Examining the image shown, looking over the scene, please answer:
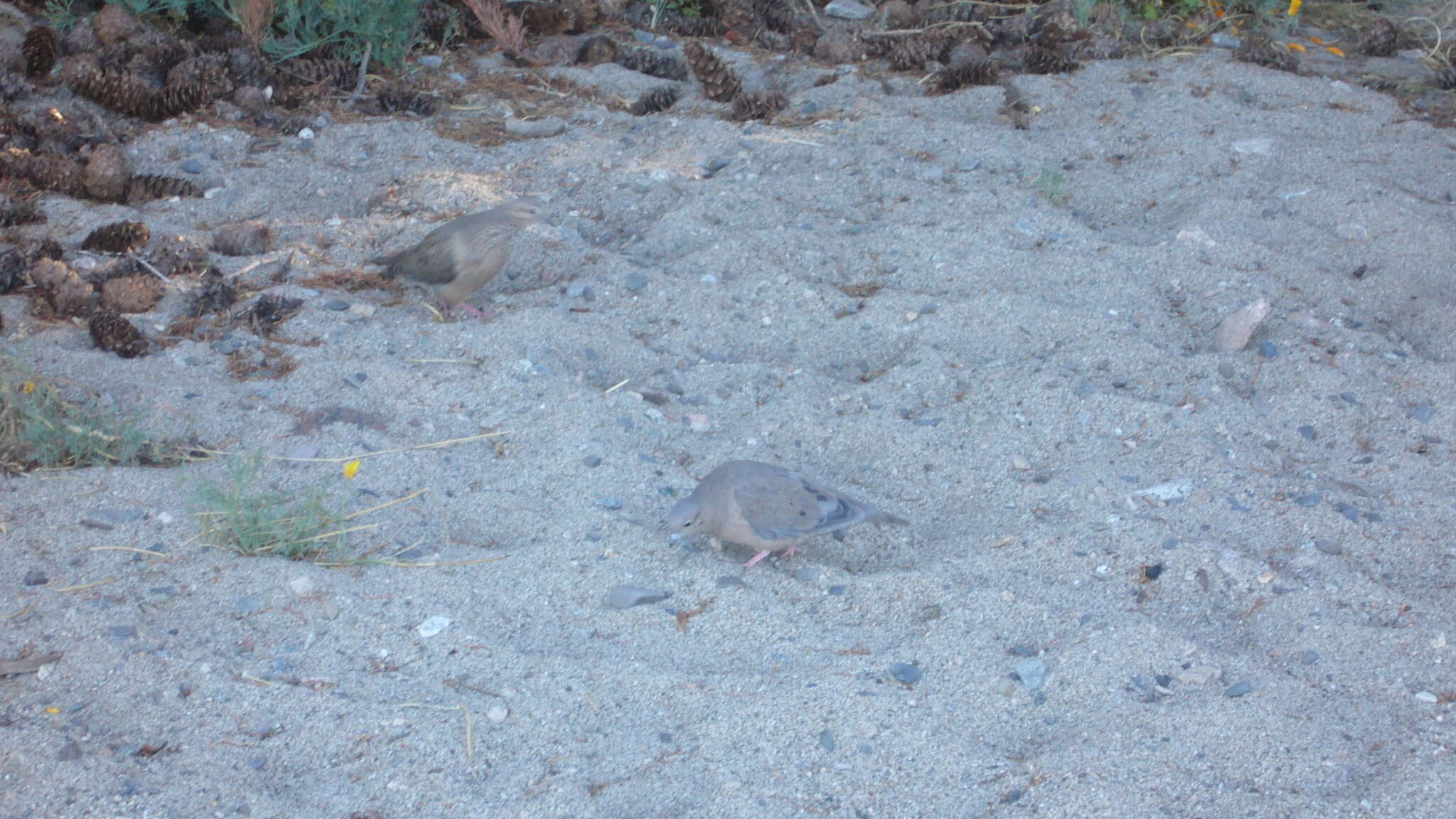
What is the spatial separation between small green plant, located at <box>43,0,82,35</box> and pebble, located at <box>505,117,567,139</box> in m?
2.31

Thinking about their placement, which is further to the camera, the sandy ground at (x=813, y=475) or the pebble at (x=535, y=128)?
the pebble at (x=535, y=128)

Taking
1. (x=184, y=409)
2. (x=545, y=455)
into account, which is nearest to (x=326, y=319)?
(x=184, y=409)

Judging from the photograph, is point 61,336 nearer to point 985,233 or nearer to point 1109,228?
point 985,233

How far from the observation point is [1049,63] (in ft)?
20.3

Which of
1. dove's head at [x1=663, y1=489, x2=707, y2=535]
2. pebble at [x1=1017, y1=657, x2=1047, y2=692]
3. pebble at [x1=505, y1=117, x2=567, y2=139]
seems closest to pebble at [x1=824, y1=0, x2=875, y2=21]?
pebble at [x1=505, y1=117, x2=567, y2=139]

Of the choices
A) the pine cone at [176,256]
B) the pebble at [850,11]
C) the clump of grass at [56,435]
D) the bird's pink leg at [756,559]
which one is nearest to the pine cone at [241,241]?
the pine cone at [176,256]

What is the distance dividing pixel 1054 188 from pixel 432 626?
11.1 ft

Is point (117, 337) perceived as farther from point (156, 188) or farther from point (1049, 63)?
point (1049, 63)

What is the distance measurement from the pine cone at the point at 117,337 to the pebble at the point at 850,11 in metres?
4.68

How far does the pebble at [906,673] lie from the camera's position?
2.73 meters

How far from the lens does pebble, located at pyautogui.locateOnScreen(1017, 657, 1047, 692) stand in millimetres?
2707

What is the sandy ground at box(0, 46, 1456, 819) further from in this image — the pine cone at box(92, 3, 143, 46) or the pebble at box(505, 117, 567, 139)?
the pine cone at box(92, 3, 143, 46)

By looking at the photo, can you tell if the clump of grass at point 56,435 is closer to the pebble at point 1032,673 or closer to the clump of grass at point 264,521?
the clump of grass at point 264,521

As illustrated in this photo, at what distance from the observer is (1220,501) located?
3.35m
